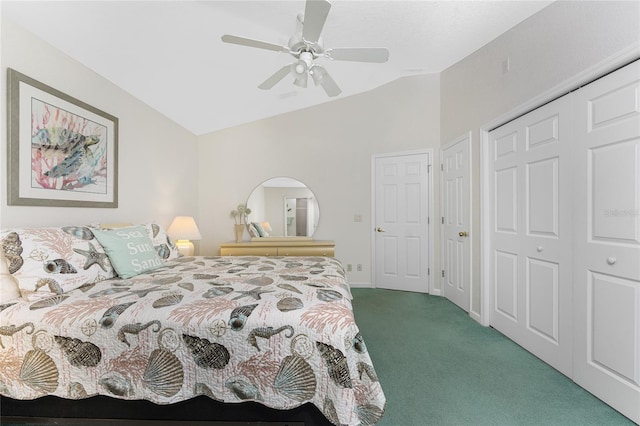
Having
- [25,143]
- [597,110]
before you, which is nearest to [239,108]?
[25,143]

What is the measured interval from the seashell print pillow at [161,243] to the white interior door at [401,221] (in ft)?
8.93

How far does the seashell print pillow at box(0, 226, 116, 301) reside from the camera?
1545mm

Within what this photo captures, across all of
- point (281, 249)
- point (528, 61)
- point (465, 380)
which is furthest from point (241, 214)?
point (528, 61)

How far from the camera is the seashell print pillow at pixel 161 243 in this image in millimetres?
2545

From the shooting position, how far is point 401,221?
4180mm

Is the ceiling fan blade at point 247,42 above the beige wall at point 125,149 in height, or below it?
above

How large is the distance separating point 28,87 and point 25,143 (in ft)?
1.25

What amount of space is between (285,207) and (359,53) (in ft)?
8.92

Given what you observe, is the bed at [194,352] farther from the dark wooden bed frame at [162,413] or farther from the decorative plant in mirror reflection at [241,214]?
the decorative plant in mirror reflection at [241,214]

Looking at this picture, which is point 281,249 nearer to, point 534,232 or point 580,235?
point 534,232

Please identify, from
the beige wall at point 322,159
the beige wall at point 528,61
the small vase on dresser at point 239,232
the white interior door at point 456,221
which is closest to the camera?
the beige wall at point 528,61

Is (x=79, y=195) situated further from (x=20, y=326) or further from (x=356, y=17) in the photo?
(x=356, y=17)

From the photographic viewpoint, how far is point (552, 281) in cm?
212

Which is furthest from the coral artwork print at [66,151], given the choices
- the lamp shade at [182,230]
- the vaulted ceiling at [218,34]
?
the lamp shade at [182,230]
